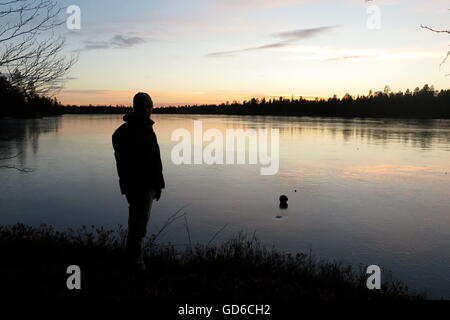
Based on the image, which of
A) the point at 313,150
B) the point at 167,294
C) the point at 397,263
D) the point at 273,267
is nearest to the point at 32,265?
the point at 167,294

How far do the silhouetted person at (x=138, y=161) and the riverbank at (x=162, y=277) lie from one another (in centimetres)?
78

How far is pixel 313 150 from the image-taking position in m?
34.6

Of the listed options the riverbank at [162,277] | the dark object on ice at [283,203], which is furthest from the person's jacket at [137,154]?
the dark object on ice at [283,203]

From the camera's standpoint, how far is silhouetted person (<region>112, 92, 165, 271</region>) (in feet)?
17.9

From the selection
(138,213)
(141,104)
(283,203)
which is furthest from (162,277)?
(283,203)

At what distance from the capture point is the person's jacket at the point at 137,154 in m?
5.45

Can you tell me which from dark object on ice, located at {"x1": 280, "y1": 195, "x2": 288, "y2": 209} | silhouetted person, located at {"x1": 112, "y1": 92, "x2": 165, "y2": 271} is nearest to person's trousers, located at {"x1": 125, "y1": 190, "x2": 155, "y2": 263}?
silhouetted person, located at {"x1": 112, "y1": 92, "x2": 165, "y2": 271}

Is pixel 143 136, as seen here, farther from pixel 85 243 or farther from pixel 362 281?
pixel 362 281

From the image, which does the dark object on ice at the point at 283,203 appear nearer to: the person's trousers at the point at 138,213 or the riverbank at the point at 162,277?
the riverbank at the point at 162,277

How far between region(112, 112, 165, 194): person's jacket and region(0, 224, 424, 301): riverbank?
1363mm

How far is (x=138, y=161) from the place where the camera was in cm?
553

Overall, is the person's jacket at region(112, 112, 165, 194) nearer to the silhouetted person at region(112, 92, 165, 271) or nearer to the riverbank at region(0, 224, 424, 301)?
the silhouetted person at region(112, 92, 165, 271)

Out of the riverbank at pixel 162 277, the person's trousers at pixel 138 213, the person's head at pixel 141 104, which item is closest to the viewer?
the riverbank at pixel 162 277
